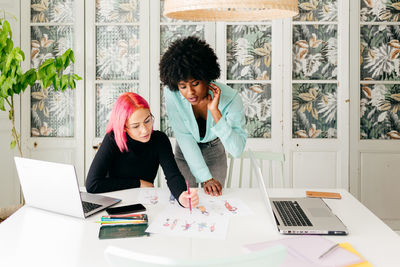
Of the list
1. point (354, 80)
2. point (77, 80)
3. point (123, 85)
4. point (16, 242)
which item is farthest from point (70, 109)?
point (354, 80)

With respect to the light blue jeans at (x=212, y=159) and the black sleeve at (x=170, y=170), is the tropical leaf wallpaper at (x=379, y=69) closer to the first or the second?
the light blue jeans at (x=212, y=159)

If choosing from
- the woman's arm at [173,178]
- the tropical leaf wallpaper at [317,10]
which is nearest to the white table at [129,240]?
the woman's arm at [173,178]

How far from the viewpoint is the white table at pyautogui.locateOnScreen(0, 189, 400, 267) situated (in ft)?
3.46

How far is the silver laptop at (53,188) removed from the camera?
4.32ft

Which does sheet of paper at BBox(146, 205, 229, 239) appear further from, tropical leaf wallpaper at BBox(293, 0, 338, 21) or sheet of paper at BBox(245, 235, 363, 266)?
tropical leaf wallpaper at BBox(293, 0, 338, 21)

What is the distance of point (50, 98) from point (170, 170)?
5.56ft

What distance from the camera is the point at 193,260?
639mm

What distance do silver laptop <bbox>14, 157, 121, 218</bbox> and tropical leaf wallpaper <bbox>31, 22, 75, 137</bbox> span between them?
65.7 inches

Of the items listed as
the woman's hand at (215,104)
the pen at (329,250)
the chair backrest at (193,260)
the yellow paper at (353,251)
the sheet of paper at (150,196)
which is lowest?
the yellow paper at (353,251)

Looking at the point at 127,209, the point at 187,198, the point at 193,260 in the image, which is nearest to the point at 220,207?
the point at 187,198

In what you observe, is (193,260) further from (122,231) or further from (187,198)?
(187,198)

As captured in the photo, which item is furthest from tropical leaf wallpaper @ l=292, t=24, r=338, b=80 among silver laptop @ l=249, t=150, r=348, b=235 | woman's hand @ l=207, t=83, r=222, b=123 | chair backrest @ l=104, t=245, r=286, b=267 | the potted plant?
chair backrest @ l=104, t=245, r=286, b=267

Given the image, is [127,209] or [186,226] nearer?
[186,226]

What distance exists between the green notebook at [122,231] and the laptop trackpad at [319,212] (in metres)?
0.63
